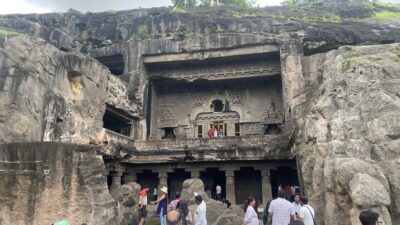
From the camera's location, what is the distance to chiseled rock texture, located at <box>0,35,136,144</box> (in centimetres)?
1076

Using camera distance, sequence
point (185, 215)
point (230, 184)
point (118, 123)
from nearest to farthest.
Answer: point (185, 215) < point (230, 184) < point (118, 123)

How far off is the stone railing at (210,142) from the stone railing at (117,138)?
22.7 inches

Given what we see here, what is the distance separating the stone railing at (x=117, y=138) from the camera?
1503 cm

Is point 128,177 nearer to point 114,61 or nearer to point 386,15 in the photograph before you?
point 114,61

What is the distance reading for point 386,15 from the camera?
781 inches

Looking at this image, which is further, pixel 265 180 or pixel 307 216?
pixel 265 180

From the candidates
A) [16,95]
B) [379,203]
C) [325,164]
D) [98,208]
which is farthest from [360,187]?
[16,95]

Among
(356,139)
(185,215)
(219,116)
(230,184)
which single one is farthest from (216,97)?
(185,215)

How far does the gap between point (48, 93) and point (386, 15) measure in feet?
64.3

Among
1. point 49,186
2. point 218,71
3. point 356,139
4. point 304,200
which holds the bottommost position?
point 304,200

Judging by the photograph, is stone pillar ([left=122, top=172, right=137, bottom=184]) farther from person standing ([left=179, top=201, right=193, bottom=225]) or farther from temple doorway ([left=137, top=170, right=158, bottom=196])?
person standing ([left=179, top=201, right=193, bottom=225])

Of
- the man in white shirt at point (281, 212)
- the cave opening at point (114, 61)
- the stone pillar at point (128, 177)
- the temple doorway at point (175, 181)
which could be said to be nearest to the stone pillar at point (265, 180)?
the temple doorway at point (175, 181)

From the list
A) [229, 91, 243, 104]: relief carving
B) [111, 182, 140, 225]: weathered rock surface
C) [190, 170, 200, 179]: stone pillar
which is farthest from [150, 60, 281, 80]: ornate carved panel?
[111, 182, 140, 225]: weathered rock surface

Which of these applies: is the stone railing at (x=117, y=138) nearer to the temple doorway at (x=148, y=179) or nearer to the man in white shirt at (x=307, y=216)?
the temple doorway at (x=148, y=179)
